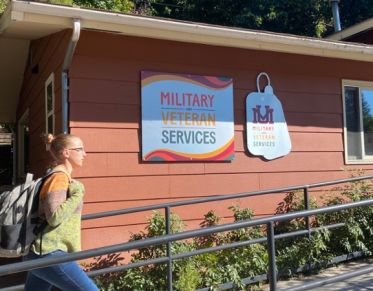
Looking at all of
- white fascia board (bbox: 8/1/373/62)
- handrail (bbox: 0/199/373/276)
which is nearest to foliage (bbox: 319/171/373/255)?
white fascia board (bbox: 8/1/373/62)

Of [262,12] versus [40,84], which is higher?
[262,12]

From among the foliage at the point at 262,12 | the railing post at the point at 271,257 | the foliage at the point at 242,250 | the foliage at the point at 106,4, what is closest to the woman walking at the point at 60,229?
the railing post at the point at 271,257

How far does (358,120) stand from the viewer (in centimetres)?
755

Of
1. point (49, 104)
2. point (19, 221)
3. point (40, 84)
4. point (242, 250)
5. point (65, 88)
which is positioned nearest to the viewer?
point (19, 221)

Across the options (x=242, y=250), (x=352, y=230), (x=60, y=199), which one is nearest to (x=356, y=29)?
(x=352, y=230)

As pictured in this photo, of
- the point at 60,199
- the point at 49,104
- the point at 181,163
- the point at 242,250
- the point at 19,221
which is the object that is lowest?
the point at 242,250

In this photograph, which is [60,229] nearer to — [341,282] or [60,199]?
[60,199]

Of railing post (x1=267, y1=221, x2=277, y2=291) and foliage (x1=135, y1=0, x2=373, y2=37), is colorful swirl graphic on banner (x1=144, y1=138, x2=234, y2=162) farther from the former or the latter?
foliage (x1=135, y1=0, x2=373, y2=37)

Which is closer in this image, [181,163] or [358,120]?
[181,163]

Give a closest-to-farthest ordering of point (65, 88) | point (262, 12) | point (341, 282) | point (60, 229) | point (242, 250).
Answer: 1. point (60, 229)
2. point (341, 282)
3. point (65, 88)
4. point (242, 250)
5. point (262, 12)

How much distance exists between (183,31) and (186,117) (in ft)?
3.29

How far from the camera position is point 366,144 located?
7.64 meters

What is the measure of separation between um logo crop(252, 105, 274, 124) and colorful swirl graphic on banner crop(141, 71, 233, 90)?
1.69ft

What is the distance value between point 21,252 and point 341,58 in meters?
5.60
